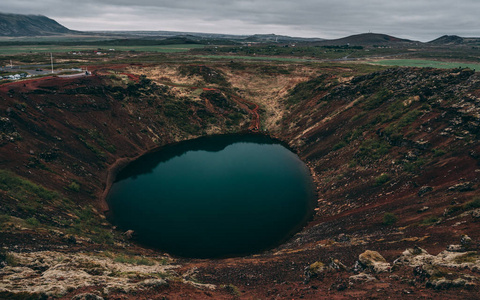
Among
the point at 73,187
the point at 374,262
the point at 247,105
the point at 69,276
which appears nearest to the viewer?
the point at 69,276

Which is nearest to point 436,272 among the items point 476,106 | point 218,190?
point 218,190

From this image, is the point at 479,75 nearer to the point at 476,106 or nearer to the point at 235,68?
the point at 476,106

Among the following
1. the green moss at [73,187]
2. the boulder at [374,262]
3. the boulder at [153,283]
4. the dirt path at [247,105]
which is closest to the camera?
the boulder at [153,283]

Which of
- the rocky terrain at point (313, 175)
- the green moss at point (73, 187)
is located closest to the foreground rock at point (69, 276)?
the rocky terrain at point (313, 175)

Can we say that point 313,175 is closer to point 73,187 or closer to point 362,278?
point 362,278

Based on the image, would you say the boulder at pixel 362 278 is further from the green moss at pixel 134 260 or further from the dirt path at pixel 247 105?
the dirt path at pixel 247 105

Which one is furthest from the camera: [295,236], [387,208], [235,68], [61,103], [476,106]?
[235,68]

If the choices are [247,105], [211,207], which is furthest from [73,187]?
[247,105]

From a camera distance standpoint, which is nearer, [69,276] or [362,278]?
[69,276]

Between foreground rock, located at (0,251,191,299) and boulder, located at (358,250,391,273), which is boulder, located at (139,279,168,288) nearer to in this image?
foreground rock, located at (0,251,191,299)
